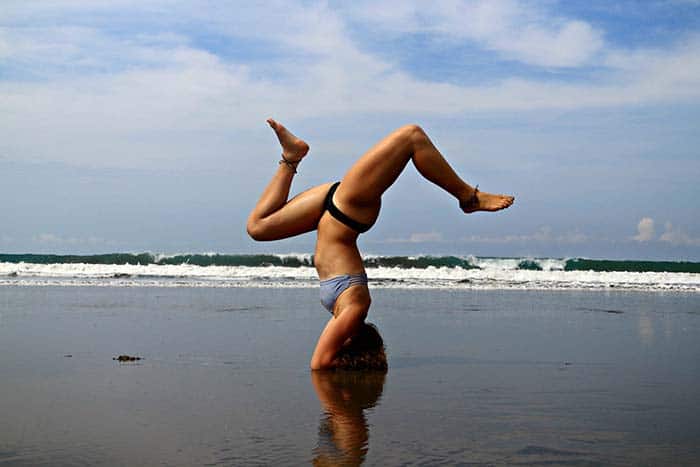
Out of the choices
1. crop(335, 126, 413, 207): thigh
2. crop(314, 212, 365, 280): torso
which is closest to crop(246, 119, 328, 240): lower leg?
crop(314, 212, 365, 280): torso

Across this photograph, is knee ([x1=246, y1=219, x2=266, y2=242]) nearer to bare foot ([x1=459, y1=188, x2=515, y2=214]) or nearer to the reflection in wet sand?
the reflection in wet sand

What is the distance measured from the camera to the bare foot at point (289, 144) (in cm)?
579

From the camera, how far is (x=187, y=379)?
208 inches

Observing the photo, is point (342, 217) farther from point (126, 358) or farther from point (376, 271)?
point (376, 271)

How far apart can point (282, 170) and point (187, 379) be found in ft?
5.50

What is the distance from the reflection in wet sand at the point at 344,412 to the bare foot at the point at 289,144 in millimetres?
1576

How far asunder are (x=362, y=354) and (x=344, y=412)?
1538mm

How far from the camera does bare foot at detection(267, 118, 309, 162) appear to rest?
5785 mm

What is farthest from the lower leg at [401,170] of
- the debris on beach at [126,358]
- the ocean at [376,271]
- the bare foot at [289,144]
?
the ocean at [376,271]

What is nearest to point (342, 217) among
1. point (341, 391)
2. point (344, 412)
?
point (341, 391)

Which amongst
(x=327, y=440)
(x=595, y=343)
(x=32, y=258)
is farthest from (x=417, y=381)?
(x=32, y=258)

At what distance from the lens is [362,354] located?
5.79 m

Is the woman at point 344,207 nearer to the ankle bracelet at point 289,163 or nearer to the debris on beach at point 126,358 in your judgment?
the ankle bracelet at point 289,163

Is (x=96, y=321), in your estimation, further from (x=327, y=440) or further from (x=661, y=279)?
(x=661, y=279)
